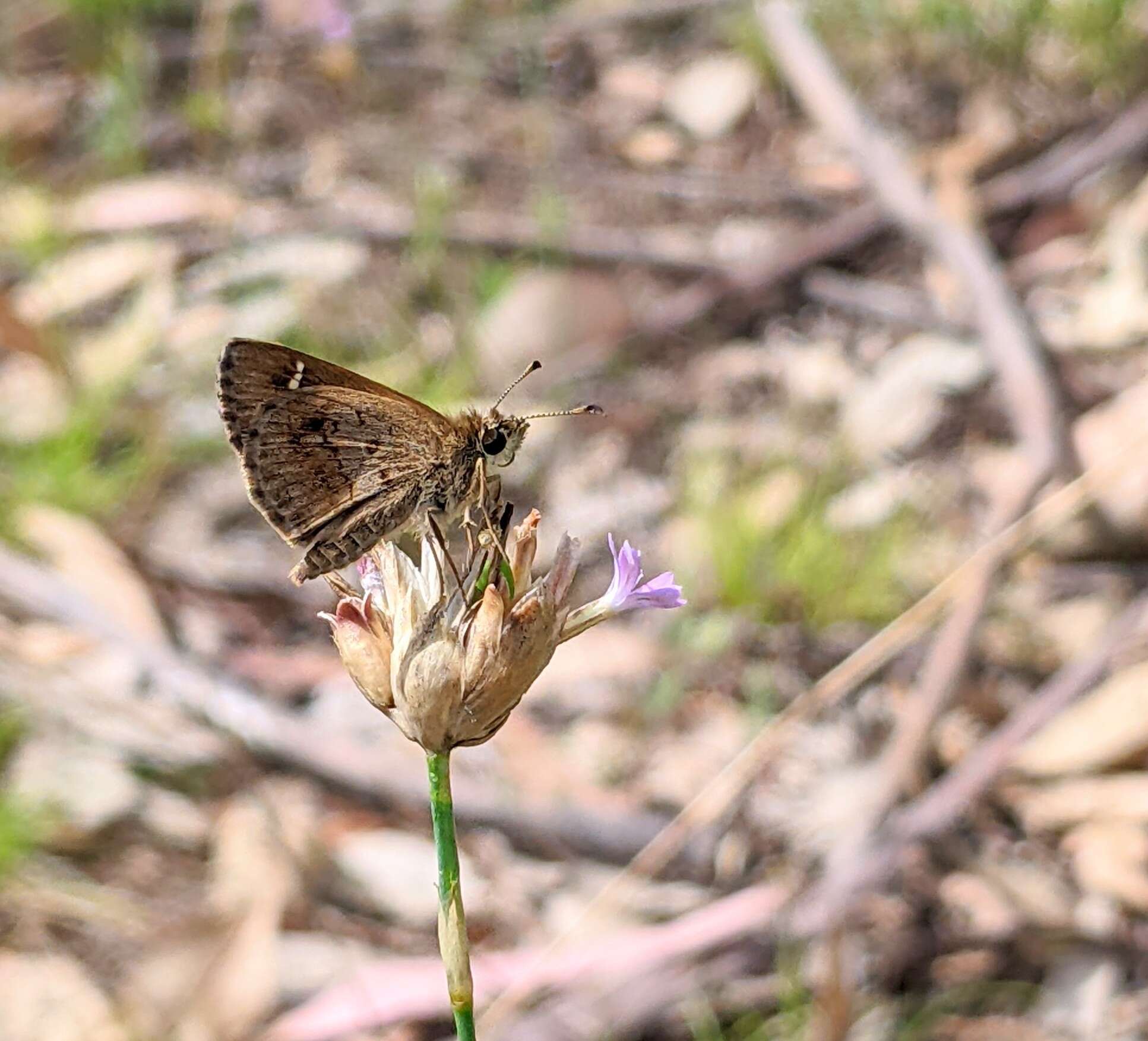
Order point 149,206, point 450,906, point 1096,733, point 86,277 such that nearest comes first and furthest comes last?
1. point 450,906
2. point 1096,733
3. point 86,277
4. point 149,206

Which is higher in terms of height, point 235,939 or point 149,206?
point 149,206

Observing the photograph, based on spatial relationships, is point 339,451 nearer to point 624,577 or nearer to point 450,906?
point 624,577

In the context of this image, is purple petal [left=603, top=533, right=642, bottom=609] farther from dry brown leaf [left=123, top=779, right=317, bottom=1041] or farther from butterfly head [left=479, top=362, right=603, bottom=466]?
dry brown leaf [left=123, top=779, right=317, bottom=1041]

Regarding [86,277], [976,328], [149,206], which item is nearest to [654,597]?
[976,328]

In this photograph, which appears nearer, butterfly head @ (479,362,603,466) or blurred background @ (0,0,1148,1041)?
butterfly head @ (479,362,603,466)

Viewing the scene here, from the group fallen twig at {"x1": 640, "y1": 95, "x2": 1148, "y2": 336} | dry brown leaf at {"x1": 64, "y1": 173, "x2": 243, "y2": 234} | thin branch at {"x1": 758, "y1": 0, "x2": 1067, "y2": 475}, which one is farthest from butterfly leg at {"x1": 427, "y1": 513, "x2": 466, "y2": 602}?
dry brown leaf at {"x1": 64, "y1": 173, "x2": 243, "y2": 234}

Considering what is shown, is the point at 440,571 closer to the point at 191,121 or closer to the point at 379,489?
the point at 379,489

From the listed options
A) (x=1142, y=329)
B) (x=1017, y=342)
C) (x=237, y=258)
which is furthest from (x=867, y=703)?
(x=237, y=258)
